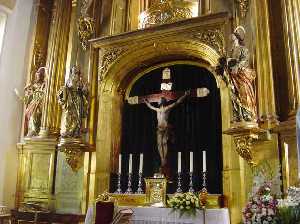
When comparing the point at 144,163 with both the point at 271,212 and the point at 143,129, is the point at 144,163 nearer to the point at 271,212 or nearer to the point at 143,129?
the point at 143,129

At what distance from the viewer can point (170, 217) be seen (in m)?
4.87

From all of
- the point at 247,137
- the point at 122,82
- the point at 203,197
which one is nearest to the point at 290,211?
the point at 203,197

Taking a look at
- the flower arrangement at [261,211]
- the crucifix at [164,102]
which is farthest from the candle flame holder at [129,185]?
the flower arrangement at [261,211]

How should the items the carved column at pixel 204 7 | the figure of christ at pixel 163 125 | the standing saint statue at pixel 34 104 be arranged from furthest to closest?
1. the standing saint statue at pixel 34 104
2. the carved column at pixel 204 7
3. the figure of christ at pixel 163 125

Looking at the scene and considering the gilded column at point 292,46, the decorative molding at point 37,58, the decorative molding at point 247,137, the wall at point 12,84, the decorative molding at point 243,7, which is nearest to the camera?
the gilded column at point 292,46

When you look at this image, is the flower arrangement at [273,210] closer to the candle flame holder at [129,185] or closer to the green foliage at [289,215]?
the green foliage at [289,215]

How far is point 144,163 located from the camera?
7.37m

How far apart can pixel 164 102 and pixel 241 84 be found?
1870 mm

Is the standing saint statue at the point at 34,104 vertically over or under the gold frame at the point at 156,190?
over

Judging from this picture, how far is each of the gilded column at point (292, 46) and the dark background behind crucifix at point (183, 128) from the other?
161 centimetres

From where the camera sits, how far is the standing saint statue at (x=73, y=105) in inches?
283

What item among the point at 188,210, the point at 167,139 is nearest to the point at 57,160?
the point at 167,139

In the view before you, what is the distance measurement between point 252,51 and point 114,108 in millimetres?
2978

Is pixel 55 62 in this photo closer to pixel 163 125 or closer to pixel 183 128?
pixel 163 125
